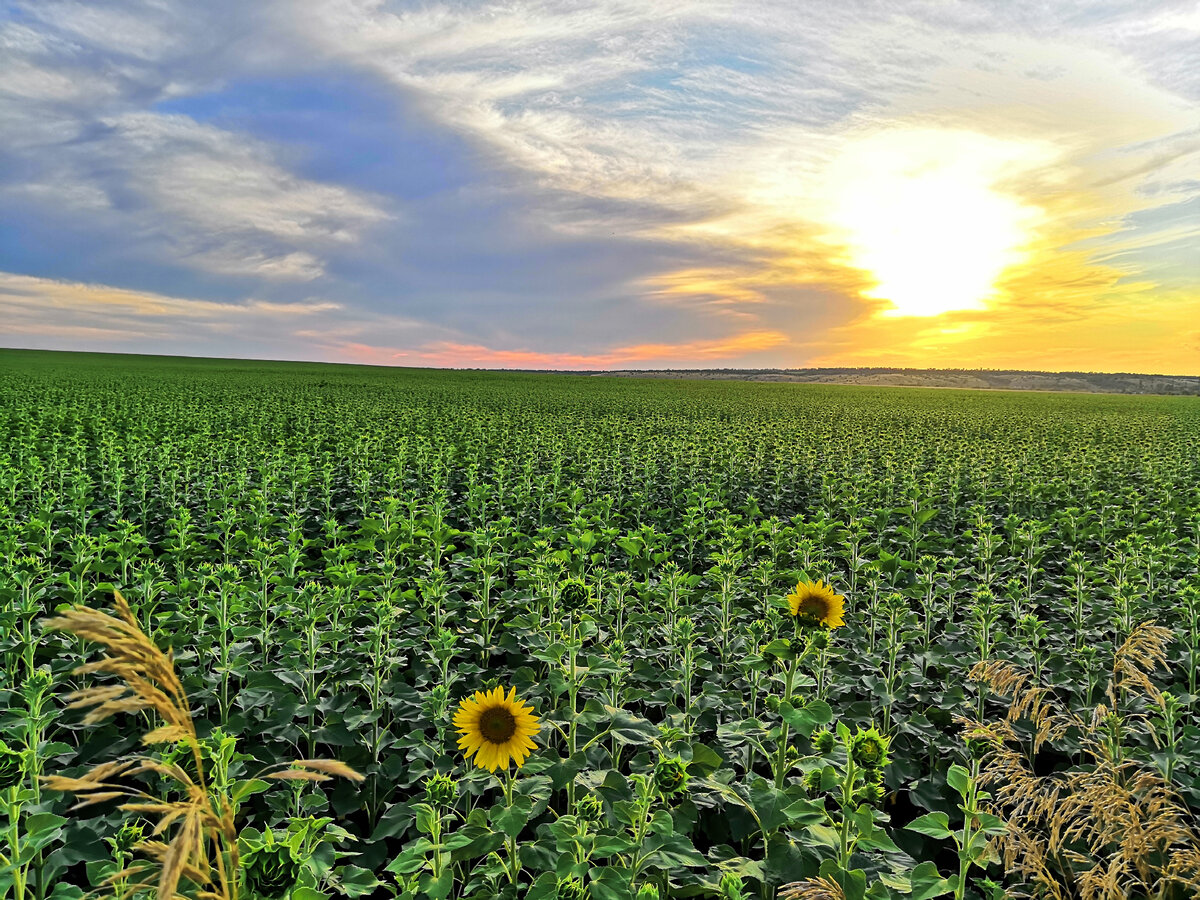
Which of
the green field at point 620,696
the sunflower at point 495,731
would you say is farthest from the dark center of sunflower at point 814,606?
the sunflower at point 495,731

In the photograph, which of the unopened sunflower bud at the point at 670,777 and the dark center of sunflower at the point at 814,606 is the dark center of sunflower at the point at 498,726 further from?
the dark center of sunflower at the point at 814,606

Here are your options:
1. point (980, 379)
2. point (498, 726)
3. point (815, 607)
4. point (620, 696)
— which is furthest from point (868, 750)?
point (980, 379)

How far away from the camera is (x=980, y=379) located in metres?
160

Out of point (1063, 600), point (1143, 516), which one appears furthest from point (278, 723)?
point (1143, 516)

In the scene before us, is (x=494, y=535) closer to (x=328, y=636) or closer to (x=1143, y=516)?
(x=328, y=636)

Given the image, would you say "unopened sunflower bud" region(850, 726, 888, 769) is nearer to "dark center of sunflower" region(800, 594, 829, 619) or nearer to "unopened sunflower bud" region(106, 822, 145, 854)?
"dark center of sunflower" region(800, 594, 829, 619)

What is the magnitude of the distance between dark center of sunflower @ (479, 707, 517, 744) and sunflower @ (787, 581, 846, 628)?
1.63 metres

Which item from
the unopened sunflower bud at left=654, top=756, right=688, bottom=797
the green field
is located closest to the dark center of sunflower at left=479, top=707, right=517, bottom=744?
the green field

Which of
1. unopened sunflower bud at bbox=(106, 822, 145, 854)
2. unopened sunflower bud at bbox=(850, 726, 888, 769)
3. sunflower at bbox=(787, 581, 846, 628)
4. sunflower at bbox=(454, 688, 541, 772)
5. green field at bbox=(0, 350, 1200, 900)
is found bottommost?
green field at bbox=(0, 350, 1200, 900)

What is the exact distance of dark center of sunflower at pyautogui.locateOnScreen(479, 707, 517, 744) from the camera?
10.1 ft

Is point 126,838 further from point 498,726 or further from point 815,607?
point 815,607

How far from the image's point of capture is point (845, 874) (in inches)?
111

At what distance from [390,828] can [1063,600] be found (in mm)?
7680

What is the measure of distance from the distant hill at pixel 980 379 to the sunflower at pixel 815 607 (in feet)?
448
